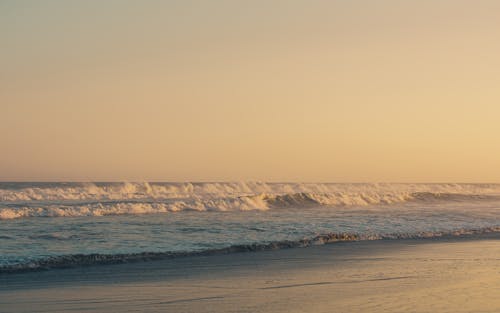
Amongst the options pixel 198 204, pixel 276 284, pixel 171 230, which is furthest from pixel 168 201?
pixel 276 284

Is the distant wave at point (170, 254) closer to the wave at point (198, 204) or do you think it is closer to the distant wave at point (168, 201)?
the wave at point (198, 204)

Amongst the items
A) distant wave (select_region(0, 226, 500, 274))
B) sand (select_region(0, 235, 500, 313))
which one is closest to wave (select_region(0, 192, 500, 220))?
distant wave (select_region(0, 226, 500, 274))

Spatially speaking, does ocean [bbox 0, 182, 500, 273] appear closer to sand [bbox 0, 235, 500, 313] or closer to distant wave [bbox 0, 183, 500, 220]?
distant wave [bbox 0, 183, 500, 220]

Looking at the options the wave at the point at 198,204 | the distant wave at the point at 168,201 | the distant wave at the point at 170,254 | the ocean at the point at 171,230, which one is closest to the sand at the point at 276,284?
the distant wave at the point at 170,254

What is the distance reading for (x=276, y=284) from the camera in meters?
10.8

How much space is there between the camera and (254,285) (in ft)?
35.2

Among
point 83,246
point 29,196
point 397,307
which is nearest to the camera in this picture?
point 397,307

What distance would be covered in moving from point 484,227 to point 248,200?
14.4 m

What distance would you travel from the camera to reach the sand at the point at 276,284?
885 centimetres

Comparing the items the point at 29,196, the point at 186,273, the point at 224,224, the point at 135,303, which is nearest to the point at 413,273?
the point at 186,273

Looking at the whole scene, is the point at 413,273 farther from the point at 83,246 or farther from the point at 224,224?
the point at 224,224

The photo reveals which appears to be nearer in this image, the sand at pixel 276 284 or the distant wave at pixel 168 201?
the sand at pixel 276 284

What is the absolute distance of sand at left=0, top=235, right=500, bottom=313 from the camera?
885 cm

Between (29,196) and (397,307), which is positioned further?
(29,196)
